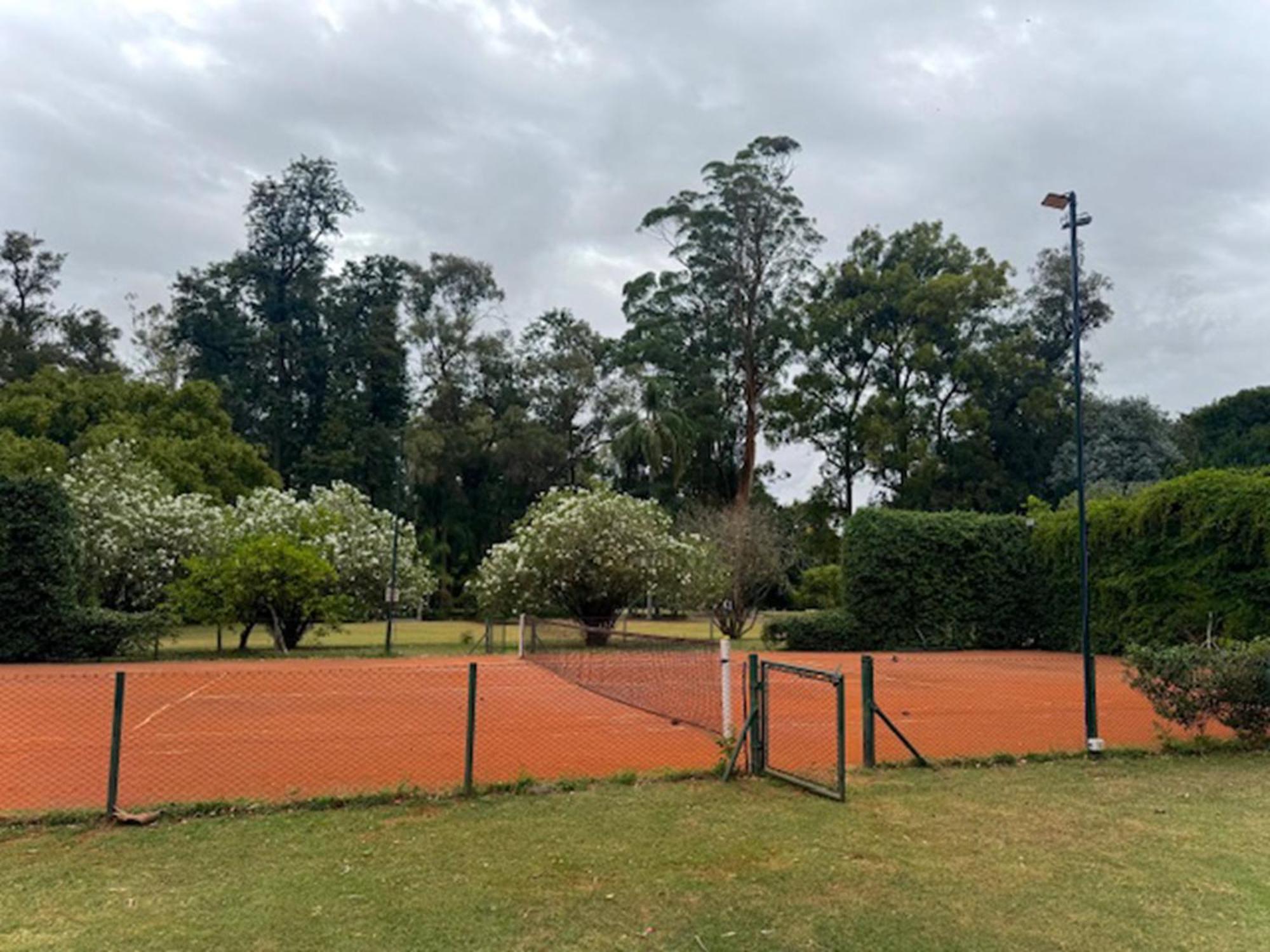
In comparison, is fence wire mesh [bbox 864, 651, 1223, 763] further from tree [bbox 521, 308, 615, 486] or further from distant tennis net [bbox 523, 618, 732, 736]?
tree [bbox 521, 308, 615, 486]

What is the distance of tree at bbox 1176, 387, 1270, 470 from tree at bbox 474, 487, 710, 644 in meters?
33.4

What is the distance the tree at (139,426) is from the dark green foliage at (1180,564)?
32.3 m

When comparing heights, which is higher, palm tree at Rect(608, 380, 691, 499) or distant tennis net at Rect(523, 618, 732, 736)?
palm tree at Rect(608, 380, 691, 499)

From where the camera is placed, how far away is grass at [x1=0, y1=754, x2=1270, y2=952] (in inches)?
171

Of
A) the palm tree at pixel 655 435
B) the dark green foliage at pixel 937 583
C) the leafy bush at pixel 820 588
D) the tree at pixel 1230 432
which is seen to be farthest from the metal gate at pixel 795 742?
the tree at pixel 1230 432

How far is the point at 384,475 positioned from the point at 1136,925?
5433cm

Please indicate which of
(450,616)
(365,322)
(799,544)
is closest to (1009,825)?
(799,544)

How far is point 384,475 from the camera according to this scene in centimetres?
5544

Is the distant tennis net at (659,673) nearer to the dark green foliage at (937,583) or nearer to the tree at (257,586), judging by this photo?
the tree at (257,586)

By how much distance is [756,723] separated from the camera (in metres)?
8.14

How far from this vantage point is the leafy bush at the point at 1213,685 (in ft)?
30.8

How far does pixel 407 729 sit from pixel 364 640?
19929 millimetres

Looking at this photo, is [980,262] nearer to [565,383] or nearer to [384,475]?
[565,383]

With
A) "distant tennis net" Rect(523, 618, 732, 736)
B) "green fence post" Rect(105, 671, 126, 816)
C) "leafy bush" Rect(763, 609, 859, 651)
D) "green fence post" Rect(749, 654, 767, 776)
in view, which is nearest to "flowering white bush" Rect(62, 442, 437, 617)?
"distant tennis net" Rect(523, 618, 732, 736)
